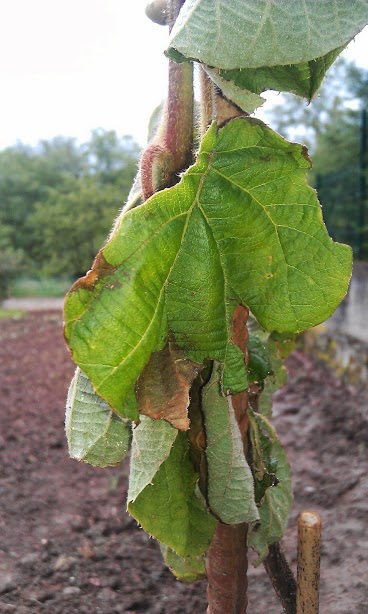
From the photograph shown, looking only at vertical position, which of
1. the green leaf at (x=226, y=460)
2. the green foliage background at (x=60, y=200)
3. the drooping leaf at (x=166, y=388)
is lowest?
the green leaf at (x=226, y=460)

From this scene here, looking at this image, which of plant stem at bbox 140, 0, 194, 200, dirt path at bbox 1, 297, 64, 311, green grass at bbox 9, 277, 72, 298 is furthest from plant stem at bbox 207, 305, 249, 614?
green grass at bbox 9, 277, 72, 298

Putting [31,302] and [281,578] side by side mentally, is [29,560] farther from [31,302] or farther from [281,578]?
[31,302]

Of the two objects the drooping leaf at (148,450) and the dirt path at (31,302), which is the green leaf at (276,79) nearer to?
the drooping leaf at (148,450)

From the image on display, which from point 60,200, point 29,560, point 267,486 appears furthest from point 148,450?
point 60,200

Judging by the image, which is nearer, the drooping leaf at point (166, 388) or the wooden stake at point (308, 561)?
the drooping leaf at point (166, 388)

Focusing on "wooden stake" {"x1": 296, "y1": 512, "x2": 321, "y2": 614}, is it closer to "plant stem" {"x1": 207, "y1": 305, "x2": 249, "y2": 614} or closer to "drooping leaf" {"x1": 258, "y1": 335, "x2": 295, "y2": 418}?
"plant stem" {"x1": 207, "y1": 305, "x2": 249, "y2": 614}

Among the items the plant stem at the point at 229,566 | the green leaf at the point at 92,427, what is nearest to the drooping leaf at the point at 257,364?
the plant stem at the point at 229,566

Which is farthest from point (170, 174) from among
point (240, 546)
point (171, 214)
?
point (240, 546)
